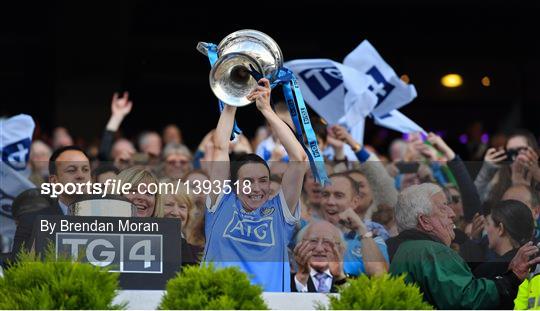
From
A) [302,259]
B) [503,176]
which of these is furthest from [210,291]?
[503,176]

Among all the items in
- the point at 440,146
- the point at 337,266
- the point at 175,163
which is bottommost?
the point at 337,266

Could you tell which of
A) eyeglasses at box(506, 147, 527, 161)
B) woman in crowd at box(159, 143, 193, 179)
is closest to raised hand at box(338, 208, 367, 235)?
woman in crowd at box(159, 143, 193, 179)

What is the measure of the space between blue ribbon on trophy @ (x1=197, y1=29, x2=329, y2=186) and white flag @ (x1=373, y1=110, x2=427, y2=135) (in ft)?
13.9

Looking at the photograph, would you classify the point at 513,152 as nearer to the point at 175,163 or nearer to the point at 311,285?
the point at 175,163

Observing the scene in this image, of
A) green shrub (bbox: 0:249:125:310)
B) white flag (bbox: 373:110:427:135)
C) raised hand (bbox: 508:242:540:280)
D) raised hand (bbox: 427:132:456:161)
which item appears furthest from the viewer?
white flag (bbox: 373:110:427:135)

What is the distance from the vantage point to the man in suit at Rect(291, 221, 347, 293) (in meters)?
7.91

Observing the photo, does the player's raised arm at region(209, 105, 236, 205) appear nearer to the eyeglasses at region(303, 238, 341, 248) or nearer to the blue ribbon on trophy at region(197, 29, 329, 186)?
the blue ribbon on trophy at region(197, 29, 329, 186)

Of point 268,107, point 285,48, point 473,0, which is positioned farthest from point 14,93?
point 268,107

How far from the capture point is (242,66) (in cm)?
822

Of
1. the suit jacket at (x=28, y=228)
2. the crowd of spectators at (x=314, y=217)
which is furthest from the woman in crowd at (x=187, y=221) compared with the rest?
the suit jacket at (x=28, y=228)

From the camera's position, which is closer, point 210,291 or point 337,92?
point 210,291

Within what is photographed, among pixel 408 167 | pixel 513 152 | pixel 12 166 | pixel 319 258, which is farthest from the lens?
pixel 513 152

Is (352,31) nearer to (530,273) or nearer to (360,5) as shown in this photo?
(360,5)

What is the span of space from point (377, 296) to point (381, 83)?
6.43 m
